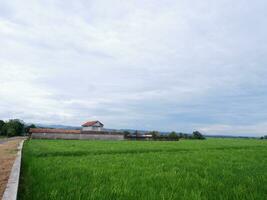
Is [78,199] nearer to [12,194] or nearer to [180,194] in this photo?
[12,194]

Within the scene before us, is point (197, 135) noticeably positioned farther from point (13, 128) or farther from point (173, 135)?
point (13, 128)

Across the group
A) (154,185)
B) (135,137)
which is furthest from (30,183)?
(135,137)

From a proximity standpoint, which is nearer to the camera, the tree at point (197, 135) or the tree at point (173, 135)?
the tree at point (173, 135)

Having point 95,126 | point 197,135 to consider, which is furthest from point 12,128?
point 197,135

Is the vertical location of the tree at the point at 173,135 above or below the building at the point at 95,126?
below

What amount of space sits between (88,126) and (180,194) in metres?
51.5

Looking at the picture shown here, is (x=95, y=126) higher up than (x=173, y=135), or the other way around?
(x=95, y=126)

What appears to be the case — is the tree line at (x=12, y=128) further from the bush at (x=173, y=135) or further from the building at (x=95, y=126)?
the bush at (x=173, y=135)

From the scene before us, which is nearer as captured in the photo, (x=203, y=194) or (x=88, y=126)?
(x=203, y=194)

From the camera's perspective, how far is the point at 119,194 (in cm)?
425

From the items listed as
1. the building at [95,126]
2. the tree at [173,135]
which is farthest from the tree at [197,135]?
the building at [95,126]

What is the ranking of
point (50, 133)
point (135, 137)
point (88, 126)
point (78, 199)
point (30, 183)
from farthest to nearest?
1. point (88, 126)
2. point (135, 137)
3. point (50, 133)
4. point (30, 183)
5. point (78, 199)

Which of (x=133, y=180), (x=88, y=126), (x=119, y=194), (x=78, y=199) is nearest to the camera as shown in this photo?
(x=78, y=199)

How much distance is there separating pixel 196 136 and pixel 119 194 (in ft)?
190
